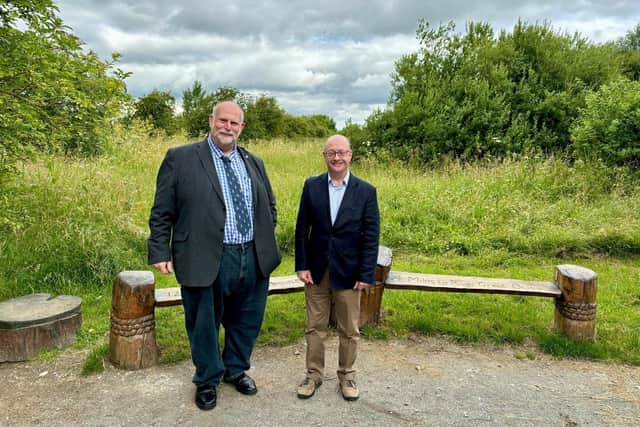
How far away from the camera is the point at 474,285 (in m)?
4.32

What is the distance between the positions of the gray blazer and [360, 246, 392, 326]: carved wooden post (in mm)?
1856

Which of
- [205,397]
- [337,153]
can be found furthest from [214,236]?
[205,397]

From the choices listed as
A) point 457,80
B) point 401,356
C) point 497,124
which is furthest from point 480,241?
point 457,80

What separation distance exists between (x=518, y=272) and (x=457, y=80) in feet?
31.2

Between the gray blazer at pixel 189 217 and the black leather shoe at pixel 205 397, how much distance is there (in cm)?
83

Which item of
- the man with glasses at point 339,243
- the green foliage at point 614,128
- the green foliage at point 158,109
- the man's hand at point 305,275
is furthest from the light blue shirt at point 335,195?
the green foliage at point 158,109

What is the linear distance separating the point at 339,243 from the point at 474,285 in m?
1.79

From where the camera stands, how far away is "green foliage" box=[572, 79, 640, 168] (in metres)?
8.77

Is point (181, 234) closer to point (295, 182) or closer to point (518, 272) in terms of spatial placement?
point (518, 272)

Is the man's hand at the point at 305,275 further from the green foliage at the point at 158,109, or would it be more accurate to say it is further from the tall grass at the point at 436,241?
the green foliage at the point at 158,109

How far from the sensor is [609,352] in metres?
4.08

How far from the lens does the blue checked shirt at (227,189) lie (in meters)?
3.01

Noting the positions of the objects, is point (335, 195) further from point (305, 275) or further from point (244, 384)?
point (244, 384)

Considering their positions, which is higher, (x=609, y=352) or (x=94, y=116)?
(x=94, y=116)
